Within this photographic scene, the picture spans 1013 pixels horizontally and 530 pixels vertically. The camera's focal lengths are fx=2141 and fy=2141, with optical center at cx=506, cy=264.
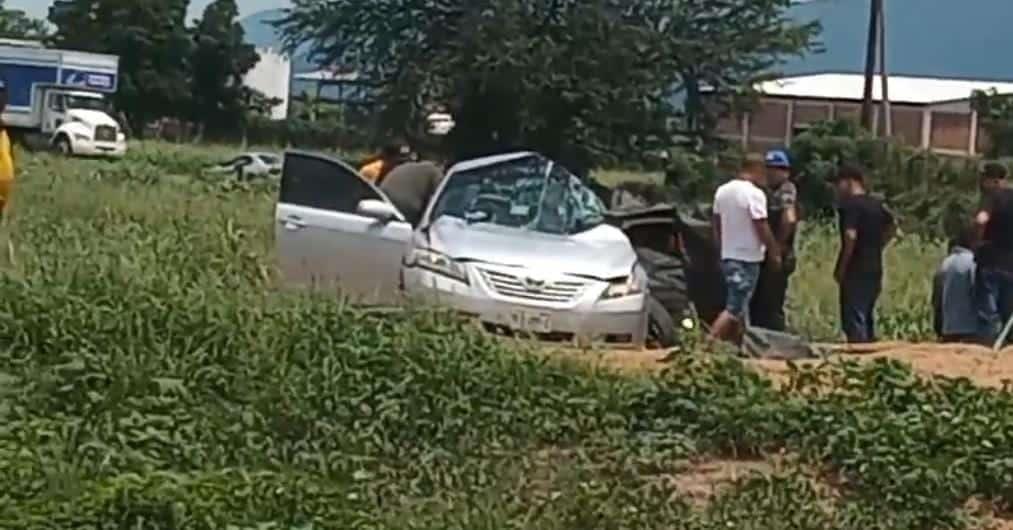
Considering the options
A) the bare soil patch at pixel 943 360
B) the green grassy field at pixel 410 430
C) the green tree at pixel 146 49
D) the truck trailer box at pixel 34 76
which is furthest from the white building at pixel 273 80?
the green grassy field at pixel 410 430

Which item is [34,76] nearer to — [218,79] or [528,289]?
[218,79]

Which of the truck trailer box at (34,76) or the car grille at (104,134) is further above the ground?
the truck trailer box at (34,76)

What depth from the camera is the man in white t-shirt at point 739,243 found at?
13.7 m

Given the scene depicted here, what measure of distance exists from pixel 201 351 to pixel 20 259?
4.39 meters

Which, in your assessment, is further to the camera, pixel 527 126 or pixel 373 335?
pixel 527 126

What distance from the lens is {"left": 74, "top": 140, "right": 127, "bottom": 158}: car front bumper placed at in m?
54.5

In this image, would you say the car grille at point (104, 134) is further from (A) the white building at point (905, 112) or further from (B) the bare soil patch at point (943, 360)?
(B) the bare soil patch at point (943, 360)

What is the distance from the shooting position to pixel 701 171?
4025 cm

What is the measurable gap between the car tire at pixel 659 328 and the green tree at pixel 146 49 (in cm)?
5885

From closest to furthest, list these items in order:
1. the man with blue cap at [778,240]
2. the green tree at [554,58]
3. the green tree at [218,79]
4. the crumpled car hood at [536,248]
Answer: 1. the crumpled car hood at [536,248]
2. the man with blue cap at [778,240]
3. the green tree at [554,58]
4. the green tree at [218,79]

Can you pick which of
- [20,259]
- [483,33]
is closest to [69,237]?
[20,259]

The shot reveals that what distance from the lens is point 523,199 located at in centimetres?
1484

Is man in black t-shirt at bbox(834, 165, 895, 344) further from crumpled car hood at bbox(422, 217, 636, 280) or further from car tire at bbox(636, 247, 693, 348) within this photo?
crumpled car hood at bbox(422, 217, 636, 280)

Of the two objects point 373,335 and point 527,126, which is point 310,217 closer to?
point 373,335
